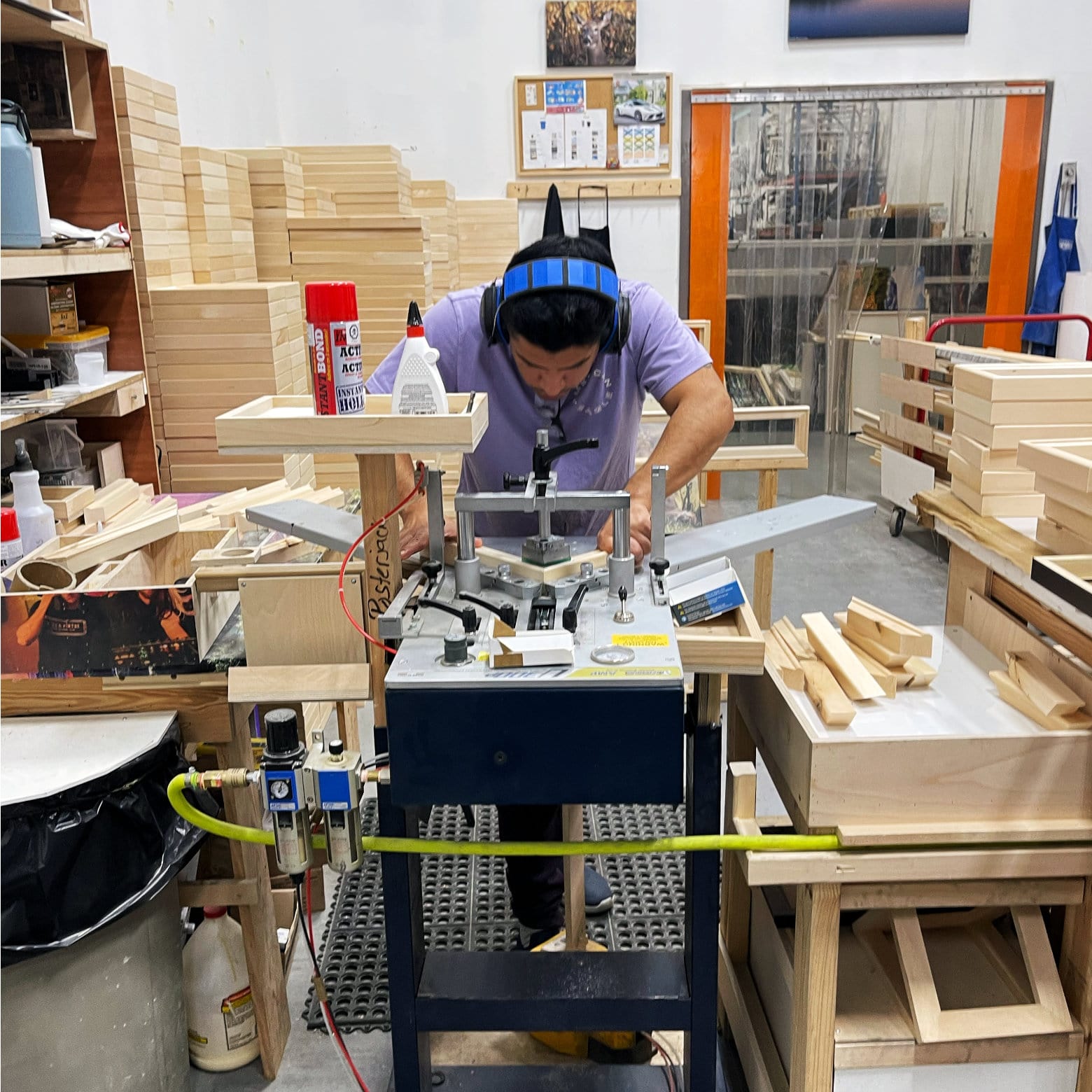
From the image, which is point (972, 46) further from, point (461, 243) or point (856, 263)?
point (461, 243)

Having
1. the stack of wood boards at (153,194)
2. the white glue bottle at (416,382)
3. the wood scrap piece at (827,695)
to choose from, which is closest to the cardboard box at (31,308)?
the stack of wood boards at (153,194)

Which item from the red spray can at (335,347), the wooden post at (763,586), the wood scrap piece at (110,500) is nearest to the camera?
the red spray can at (335,347)

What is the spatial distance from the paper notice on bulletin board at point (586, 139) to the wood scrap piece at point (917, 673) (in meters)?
4.71

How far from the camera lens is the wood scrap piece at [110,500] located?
7.22 ft

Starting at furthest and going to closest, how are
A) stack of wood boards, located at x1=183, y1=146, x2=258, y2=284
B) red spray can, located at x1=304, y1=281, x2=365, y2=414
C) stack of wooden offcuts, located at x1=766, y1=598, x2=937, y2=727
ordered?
stack of wood boards, located at x1=183, y1=146, x2=258, y2=284, stack of wooden offcuts, located at x1=766, y1=598, x2=937, y2=727, red spray can, located at x1=304, y1=281, x2=365, y2=414

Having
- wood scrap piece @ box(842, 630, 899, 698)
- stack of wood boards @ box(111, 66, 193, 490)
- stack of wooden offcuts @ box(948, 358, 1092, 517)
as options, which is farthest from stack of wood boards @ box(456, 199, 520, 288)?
wood scrap piece @ box(842, 630, 899, 698)

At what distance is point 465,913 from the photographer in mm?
2264

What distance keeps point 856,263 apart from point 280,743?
5.43 metres

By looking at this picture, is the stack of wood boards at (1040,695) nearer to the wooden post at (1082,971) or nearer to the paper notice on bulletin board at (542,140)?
the wooden post at (1082,971)

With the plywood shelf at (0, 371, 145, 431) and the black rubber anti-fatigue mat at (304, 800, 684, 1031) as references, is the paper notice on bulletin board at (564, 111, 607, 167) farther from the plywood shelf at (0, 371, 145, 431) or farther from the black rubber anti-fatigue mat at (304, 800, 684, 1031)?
the black rubber anti-fatigue mat at (304, 800, 684, 1031)

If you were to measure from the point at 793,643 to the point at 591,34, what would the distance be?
483 cm

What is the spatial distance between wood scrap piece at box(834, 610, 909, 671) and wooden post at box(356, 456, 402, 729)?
0.79 meters

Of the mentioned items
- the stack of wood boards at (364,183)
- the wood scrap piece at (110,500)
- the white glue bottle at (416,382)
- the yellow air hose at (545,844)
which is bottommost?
the yellow air hose at (545,844)

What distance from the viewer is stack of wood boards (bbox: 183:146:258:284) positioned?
2.93 meters
